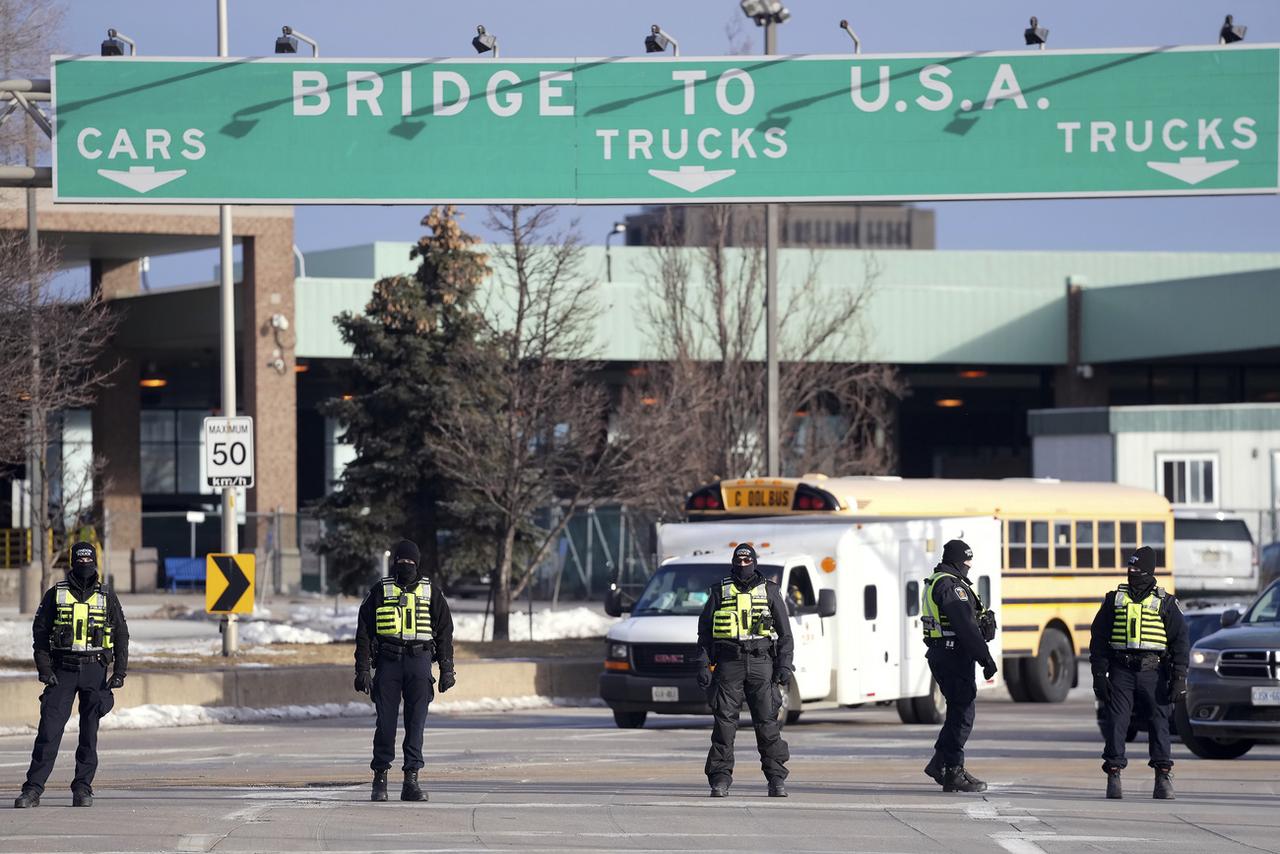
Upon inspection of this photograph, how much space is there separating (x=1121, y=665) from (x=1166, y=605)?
54cm

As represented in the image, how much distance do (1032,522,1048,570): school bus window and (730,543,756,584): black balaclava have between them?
1372cm

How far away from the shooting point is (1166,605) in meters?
14.9

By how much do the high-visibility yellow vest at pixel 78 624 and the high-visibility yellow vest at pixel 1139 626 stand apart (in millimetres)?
7131

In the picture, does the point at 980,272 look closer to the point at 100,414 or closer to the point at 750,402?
the point at 100,414

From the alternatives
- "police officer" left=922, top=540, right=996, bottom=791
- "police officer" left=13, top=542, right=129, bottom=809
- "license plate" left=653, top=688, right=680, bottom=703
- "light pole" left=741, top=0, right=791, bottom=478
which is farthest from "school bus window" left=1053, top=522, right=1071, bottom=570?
"police officer" left=13, top=542, right=129, bottom=809

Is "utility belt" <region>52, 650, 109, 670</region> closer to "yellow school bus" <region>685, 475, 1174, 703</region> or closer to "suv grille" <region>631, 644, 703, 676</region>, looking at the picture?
"suv grille" <region>631, 644, 703, 676</region>

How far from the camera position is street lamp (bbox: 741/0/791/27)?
80.8ft

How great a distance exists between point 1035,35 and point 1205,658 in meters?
5.64

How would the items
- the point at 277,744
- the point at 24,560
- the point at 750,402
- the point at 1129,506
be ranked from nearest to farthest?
the point at 277,744 → the point at 1129,506 → the point at 750,402 → the point at 24,560

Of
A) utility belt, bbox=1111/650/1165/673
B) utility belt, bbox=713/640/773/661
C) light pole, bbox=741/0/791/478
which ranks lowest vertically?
utility belt, bbox=1111/650/1165/673

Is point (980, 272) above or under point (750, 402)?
above

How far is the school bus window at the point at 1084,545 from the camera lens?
2856 cm

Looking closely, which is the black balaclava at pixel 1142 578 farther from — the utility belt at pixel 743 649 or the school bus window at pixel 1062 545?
the school bus window at pixel 1062 545

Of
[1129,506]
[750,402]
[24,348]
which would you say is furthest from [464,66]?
[750,402]
